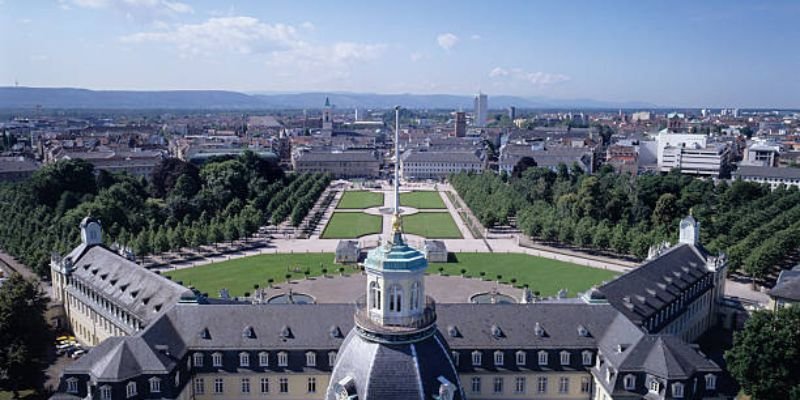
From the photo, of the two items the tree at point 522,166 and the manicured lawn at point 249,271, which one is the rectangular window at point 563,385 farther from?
the tree at point 522,166

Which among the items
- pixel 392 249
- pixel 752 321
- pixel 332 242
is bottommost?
pixel 332 242

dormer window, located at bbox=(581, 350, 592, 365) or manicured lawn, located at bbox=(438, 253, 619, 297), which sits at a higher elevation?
dormer window, located at bbox=(581, 350, 592, 365)

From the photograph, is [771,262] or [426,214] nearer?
[771,262]

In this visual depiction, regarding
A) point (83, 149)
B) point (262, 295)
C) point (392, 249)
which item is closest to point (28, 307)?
point (262, 295)

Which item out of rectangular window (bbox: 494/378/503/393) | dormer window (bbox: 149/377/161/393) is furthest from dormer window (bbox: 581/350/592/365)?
dormer window (bbox: 149/377/161/393)

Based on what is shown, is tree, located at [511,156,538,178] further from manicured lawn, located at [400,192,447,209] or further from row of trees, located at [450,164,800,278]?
manicured lawn, located at [400,192,447,209]

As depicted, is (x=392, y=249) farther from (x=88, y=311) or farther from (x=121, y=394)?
(x=88, y=311)

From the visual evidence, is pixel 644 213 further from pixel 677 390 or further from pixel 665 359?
pixel 677 390

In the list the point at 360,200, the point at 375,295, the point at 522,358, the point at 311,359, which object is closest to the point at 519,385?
the point at 522,358
